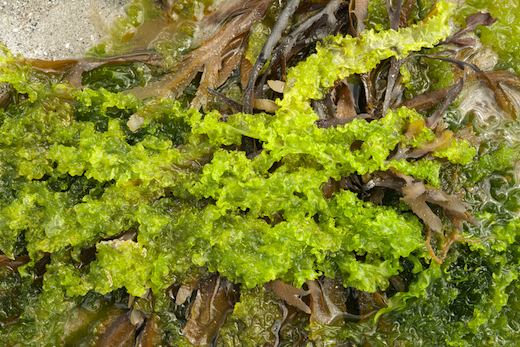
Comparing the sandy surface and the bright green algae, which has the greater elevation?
the sandy surface

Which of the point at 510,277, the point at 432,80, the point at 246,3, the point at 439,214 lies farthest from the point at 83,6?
the point at 510,277

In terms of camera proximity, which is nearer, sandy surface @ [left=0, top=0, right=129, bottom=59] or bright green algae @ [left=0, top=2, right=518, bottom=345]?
bright green algae @ [left=0, top=2, right=518, bottom=345]

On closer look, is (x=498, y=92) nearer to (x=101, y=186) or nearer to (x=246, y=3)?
(x=246, y=3)

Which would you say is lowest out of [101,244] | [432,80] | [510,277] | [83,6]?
[510,277]

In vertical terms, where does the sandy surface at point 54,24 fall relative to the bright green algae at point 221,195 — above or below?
above

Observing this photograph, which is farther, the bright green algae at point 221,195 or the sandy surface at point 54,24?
the sandy surface at point 54,24
